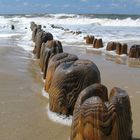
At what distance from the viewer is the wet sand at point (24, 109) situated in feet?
13.0

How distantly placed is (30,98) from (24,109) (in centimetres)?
58

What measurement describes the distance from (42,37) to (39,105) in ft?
17.0

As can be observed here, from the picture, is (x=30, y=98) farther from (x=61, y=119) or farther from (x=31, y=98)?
(x=61, y=119)

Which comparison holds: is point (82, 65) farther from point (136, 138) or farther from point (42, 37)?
point (42, 37)

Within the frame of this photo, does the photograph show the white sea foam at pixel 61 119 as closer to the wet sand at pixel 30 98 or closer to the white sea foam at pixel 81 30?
the wet sand at pixel 30 98

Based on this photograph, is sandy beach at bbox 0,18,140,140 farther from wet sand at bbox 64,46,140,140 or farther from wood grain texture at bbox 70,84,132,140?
wood grain texture at bbox 70,84,132,140

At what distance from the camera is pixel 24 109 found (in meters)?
4.86

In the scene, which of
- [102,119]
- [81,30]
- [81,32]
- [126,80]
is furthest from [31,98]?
[81,30]

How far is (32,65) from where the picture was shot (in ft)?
28.7

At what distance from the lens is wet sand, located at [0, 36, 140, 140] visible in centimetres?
402

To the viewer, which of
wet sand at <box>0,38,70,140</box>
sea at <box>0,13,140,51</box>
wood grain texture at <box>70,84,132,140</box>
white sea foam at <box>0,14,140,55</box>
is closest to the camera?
wood grain texture at <box>70,84,132,140</box>

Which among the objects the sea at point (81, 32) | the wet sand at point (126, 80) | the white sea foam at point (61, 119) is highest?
the white sea foam at point (61, 119)

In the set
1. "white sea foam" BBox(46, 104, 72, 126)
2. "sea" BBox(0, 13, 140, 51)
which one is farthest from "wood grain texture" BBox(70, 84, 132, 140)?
"sea" BBox(0, 13, 140, 51)

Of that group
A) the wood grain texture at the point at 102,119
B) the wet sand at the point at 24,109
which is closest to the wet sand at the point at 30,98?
the wet sand at the point at 24,109
